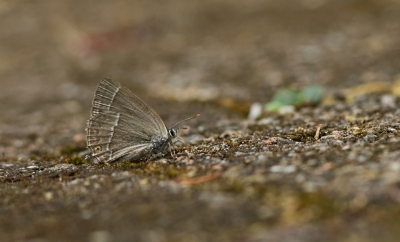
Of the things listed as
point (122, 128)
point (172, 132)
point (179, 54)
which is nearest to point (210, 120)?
point (172, 132)

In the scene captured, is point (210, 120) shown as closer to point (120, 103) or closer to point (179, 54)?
point (120, 103)

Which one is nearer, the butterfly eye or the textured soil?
the textured soil

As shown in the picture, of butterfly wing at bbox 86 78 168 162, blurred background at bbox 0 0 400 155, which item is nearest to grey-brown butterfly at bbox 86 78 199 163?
butterfly wing at bbox 86 78 168 162

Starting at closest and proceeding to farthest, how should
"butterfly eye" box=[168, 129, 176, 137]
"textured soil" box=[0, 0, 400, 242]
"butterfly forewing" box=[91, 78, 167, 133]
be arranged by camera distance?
"textured soil" box=[0, 0, 400, 242] < "butterfly forewing" box=[91, 78, 167, 133] < "butterfly eye" box=[168, 129, 176, 137]

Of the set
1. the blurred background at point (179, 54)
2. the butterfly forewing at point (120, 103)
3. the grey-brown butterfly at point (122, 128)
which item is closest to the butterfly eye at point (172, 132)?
the grey-brown butterfly at point (122, 128)

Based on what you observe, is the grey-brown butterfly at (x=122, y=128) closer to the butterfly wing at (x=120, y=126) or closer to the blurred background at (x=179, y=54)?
the butterfly wing at (x=120, y=126)

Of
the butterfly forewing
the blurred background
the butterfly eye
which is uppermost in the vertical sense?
the blurred background

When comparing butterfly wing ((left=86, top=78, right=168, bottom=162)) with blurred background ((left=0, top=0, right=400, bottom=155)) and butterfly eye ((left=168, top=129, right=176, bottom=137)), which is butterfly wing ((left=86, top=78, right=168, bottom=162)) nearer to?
butterfly eye ((left=168, top=129, right=176, bottom=137))
